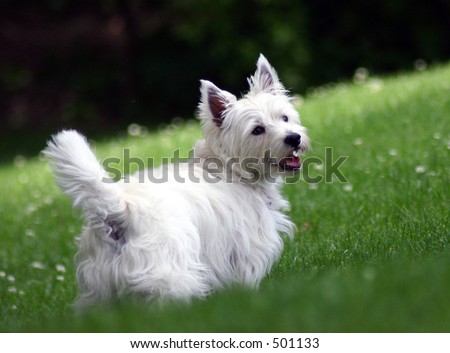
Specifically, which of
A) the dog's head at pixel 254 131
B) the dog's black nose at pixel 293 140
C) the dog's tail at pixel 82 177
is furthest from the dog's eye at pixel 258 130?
the dog's tail at pixel 82 177

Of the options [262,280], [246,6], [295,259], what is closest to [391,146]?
[295,259]

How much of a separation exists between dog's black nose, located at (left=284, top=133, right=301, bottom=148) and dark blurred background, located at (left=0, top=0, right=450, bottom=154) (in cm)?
1447

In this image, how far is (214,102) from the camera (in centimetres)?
621

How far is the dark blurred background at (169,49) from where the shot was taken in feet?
68.0

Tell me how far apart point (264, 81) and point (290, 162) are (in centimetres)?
70

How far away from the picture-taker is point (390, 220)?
24.3 ft

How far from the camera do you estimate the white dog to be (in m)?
5.12

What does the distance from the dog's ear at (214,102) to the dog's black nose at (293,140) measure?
0.52 metres

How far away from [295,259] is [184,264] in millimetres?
1818

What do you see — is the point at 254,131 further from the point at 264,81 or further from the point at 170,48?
the point at 170,48

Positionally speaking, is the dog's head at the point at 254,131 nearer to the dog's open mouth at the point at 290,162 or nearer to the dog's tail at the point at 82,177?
the dog's open mouth at the point at 290,162

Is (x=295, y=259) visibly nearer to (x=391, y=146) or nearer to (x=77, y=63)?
(x=391, y=146)

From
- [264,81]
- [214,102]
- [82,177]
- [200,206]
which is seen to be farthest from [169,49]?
[82,177]

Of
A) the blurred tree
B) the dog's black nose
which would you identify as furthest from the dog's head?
the blurred tree
